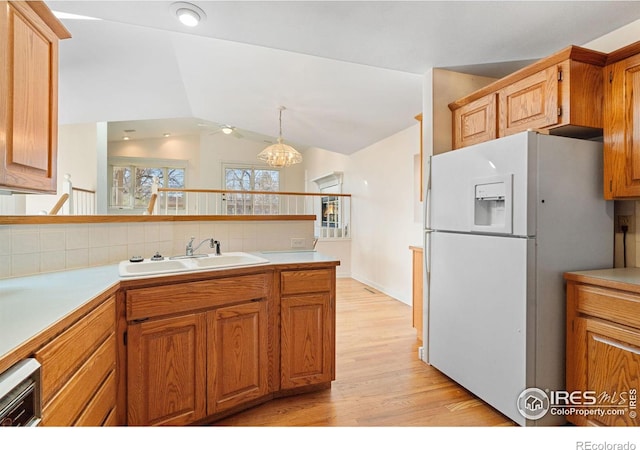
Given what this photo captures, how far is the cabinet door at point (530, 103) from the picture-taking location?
1861 millimetres

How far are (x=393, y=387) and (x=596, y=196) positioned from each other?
171cm

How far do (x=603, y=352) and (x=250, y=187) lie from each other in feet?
27.1

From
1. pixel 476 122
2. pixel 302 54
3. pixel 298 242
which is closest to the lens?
pixel 476 122

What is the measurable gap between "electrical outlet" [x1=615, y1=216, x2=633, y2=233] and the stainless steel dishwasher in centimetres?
288

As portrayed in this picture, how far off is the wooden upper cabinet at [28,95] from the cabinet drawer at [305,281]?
1.26 m

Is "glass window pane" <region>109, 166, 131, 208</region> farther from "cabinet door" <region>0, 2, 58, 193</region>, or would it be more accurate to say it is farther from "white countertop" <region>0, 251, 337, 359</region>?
"cabinet door" <region>0, 2, 58, 193</region>

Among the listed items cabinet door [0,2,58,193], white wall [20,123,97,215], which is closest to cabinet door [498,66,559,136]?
cabinet door [0,2,58,193]

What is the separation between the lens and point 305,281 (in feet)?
6.43

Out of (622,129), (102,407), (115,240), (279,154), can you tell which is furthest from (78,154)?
(622,129)

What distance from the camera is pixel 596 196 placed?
1864 mm

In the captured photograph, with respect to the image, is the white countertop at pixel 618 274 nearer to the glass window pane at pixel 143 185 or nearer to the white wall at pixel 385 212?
the white wall at pixel 385 212

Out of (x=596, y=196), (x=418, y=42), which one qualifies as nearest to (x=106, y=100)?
(x=418, y=42)

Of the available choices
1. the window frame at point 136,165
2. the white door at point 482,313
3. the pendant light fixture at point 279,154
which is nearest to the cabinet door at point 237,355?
the white door at point 482,313

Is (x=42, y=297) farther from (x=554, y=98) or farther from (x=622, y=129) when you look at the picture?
(x=622, y=129)
